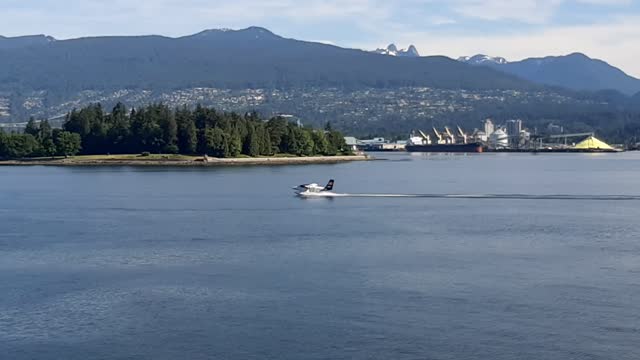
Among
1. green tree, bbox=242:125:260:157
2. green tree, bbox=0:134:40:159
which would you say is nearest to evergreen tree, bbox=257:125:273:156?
green tree, bbox=242:125:260:157

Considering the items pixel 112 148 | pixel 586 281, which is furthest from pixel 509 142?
pixel 586 281

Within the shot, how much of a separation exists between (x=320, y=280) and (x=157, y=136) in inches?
1971

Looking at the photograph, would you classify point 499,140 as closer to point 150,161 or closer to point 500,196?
point 150,161

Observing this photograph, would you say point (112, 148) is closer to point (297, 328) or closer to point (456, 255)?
point (456, 255)

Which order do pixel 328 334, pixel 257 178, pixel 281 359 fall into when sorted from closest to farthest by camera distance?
1. pixel 281 359
2. pixel 328 334
3. pixel 257 178

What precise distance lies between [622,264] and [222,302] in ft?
27.3

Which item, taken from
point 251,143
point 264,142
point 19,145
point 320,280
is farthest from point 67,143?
point 320,280

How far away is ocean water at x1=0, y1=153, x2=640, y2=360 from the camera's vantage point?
14422mm

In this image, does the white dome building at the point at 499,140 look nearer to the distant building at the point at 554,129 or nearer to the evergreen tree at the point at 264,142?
the distant building at the point at 554,129

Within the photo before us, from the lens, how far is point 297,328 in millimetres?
15172

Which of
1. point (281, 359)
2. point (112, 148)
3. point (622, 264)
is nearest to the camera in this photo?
point (281, 359)

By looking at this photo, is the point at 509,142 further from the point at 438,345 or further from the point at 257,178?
the point at 438,345

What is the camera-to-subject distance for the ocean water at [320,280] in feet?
47.3

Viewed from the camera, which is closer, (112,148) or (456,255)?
(456,255)
